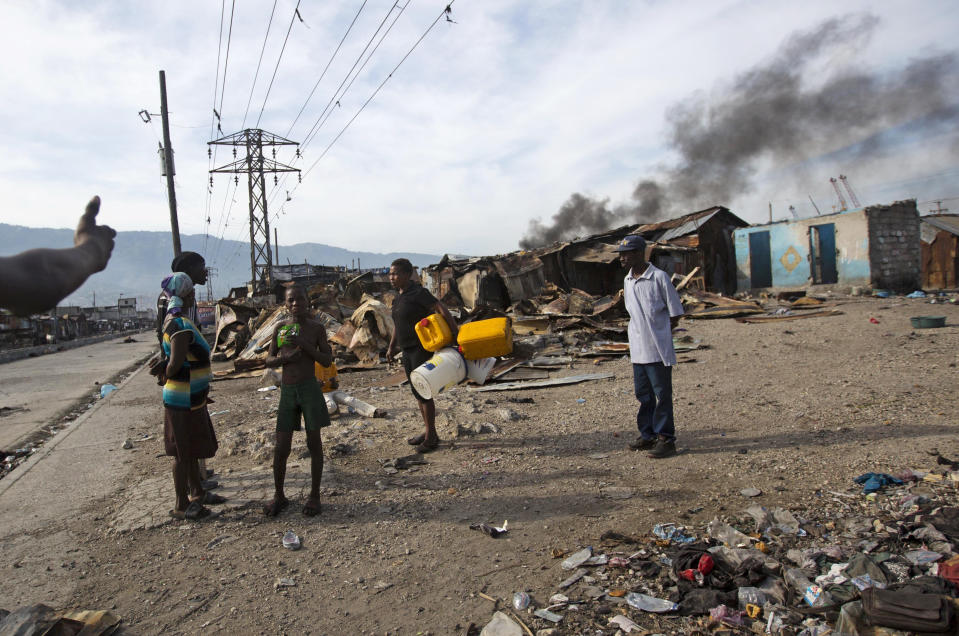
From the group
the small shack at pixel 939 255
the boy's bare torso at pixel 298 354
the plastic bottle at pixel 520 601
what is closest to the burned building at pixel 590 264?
the small shack at pixel 939 255

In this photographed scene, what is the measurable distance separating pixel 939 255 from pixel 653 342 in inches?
799

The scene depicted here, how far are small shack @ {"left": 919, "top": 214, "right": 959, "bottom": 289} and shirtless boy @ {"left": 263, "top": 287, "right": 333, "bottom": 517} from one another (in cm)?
2136

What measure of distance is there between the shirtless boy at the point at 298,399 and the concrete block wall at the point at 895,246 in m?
17.5

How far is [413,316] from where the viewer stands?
5.06m

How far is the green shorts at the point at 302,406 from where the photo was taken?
12.8 feet

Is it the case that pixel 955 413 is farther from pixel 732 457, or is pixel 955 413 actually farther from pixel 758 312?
pixel 758 312

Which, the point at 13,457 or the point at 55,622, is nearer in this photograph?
the point at 55,622

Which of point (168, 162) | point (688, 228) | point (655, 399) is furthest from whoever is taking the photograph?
point (688, 228)

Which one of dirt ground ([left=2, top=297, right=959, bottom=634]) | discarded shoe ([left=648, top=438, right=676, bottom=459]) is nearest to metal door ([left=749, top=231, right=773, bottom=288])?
dirt ground ([left=2, top=297, right=959, bottom=634])

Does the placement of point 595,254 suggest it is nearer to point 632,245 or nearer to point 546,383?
point 546,383

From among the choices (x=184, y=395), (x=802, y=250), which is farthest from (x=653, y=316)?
(x=802, y=250)

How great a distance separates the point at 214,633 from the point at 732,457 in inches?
143

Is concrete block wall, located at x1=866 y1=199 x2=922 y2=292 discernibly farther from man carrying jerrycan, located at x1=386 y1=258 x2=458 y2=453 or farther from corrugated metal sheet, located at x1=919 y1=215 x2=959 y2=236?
man carrying jerrycan, located at x1=386 y1=258 x2=458 y2=453

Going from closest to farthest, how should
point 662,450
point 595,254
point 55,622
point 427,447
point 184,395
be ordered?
point 55,622 < point 184,395 < point 662,450 < point 427,447 < point 595,254
